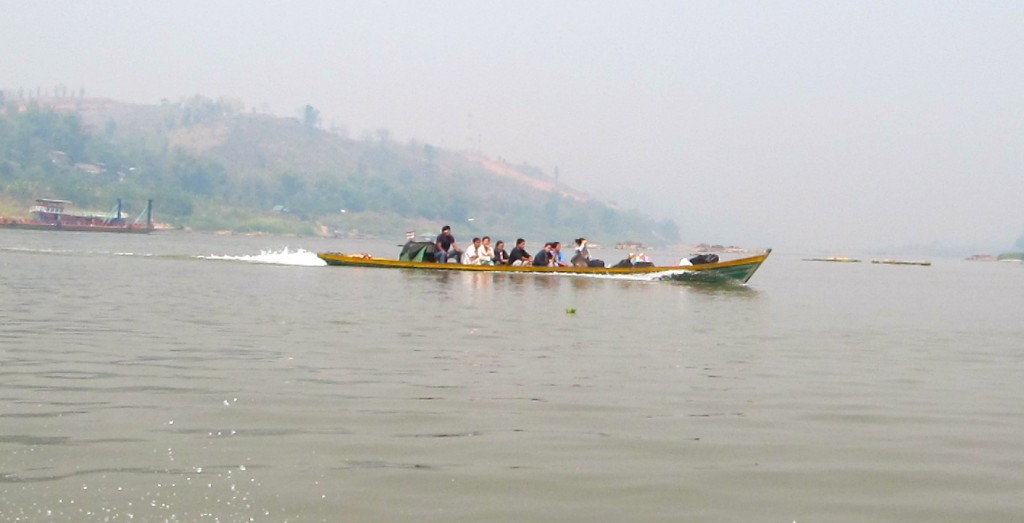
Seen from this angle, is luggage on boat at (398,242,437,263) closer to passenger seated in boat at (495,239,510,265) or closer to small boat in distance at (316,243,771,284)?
small boat in distance at (316,243,771,284)

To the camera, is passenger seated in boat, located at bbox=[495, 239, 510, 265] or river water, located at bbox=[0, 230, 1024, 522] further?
passenger seated in boat, located at bbox=[495, 239, 510, 265]

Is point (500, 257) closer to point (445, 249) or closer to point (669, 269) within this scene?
point (445, 249)

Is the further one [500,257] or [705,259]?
[500,257]

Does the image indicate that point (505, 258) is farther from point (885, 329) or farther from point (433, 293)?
point (885, 329)

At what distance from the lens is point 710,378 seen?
16.2 m

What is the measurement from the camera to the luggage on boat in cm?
4788

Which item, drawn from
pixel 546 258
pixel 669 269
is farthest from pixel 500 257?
pixel 669 269

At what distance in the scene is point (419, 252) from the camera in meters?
48.4

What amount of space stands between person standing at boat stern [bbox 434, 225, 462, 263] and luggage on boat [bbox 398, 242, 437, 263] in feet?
0.70

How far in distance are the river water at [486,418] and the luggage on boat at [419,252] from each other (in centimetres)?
2170

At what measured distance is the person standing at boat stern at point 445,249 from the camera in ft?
157

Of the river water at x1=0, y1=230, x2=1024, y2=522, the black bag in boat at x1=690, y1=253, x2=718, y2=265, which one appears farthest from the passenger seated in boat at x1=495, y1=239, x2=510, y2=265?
the river water at x1=0, y1=230, x2=1024, y2=522

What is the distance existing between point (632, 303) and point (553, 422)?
21.3 meters

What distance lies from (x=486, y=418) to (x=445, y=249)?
36.3 metres
